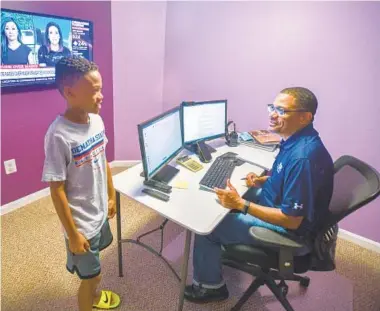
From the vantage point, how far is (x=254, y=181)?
1.79 metres

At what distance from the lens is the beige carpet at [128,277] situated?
176 cm

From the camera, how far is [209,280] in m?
1.73

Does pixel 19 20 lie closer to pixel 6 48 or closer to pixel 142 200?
pixel 6 48

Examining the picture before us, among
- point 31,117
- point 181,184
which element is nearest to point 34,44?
point 31,117

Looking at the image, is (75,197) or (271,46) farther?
(271,46)

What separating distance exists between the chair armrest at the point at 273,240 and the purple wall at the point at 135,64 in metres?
2.33

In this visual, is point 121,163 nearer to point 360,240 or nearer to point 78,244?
point 78,244

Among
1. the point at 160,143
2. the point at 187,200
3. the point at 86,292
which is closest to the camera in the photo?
the point at 86,292

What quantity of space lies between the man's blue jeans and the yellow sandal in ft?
1.54

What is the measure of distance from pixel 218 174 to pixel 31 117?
67.7 inches

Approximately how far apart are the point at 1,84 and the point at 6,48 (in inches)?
10.4

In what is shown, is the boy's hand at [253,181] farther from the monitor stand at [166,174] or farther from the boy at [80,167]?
the boy at [80,167]

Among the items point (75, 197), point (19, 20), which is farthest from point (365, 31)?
point (19, 20)

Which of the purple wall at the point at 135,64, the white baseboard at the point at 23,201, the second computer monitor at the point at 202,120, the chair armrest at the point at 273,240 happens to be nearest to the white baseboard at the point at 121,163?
the purple wall at the point at 135,64
